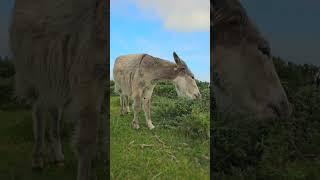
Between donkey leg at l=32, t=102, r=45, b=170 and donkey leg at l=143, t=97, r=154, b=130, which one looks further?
donkey leg at l=143, t=97, r=154, b=130

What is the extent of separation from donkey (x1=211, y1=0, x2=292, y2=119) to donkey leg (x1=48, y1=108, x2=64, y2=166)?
1.28 meters

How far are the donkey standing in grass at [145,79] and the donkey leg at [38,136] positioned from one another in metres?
0.61

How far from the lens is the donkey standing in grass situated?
327 cm

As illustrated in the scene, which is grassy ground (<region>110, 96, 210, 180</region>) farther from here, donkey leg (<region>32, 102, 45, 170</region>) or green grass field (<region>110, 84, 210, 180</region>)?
donkey leg (<region>32, 102, 45, 170</region>)

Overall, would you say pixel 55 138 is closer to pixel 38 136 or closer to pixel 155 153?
pixel 38 136

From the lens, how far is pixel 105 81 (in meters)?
2.48

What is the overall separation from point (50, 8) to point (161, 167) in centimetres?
136

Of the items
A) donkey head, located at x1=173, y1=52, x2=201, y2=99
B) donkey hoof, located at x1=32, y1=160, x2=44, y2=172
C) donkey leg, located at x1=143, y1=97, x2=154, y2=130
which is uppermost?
donkey head, located at x1=173, y1=52, x2=201, y2=99

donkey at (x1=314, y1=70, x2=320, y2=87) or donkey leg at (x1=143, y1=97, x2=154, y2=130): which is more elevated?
donkey at (x1=314, y1=70, x2=320, y2=87)

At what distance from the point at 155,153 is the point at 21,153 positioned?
3.50ft

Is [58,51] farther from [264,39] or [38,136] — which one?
[264,39]

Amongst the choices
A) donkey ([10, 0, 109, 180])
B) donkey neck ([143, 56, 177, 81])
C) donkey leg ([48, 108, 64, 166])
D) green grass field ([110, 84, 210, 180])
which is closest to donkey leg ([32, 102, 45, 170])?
donkey ([10, 0, 109, 180])

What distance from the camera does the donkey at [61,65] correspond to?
2.42 m

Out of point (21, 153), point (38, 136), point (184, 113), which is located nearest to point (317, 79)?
point (184, 113)
